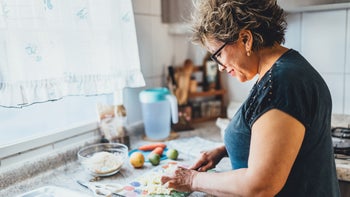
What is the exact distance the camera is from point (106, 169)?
1181mm

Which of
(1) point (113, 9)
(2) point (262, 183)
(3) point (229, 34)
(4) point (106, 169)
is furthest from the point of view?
(1) point (113, 9)

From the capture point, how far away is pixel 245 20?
32.6 inches

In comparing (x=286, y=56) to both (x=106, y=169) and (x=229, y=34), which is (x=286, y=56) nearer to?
(x=229, y=34)

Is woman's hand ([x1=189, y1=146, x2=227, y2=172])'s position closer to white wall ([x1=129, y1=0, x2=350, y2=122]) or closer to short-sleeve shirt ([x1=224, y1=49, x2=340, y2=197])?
short-sleeve shirt ([x1=224, y1=49, x2=340, y2=197])

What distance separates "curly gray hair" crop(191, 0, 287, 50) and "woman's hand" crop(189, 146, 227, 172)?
46 cm

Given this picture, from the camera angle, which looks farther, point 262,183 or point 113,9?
point 113,9

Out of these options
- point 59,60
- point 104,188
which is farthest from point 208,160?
point 59,60

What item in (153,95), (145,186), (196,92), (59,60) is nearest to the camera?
(145,186)

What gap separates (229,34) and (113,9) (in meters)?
0.72

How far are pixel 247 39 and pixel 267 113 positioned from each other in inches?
8.8

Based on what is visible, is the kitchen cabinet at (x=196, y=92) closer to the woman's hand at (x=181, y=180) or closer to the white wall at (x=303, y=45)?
the white wall at (x=303, y=45)

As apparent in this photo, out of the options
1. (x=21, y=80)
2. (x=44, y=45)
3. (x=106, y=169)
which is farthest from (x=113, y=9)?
(x=106, y=169)

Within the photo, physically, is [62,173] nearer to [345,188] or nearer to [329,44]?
[345,188]

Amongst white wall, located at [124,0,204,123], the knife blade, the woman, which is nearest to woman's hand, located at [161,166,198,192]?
the woman
